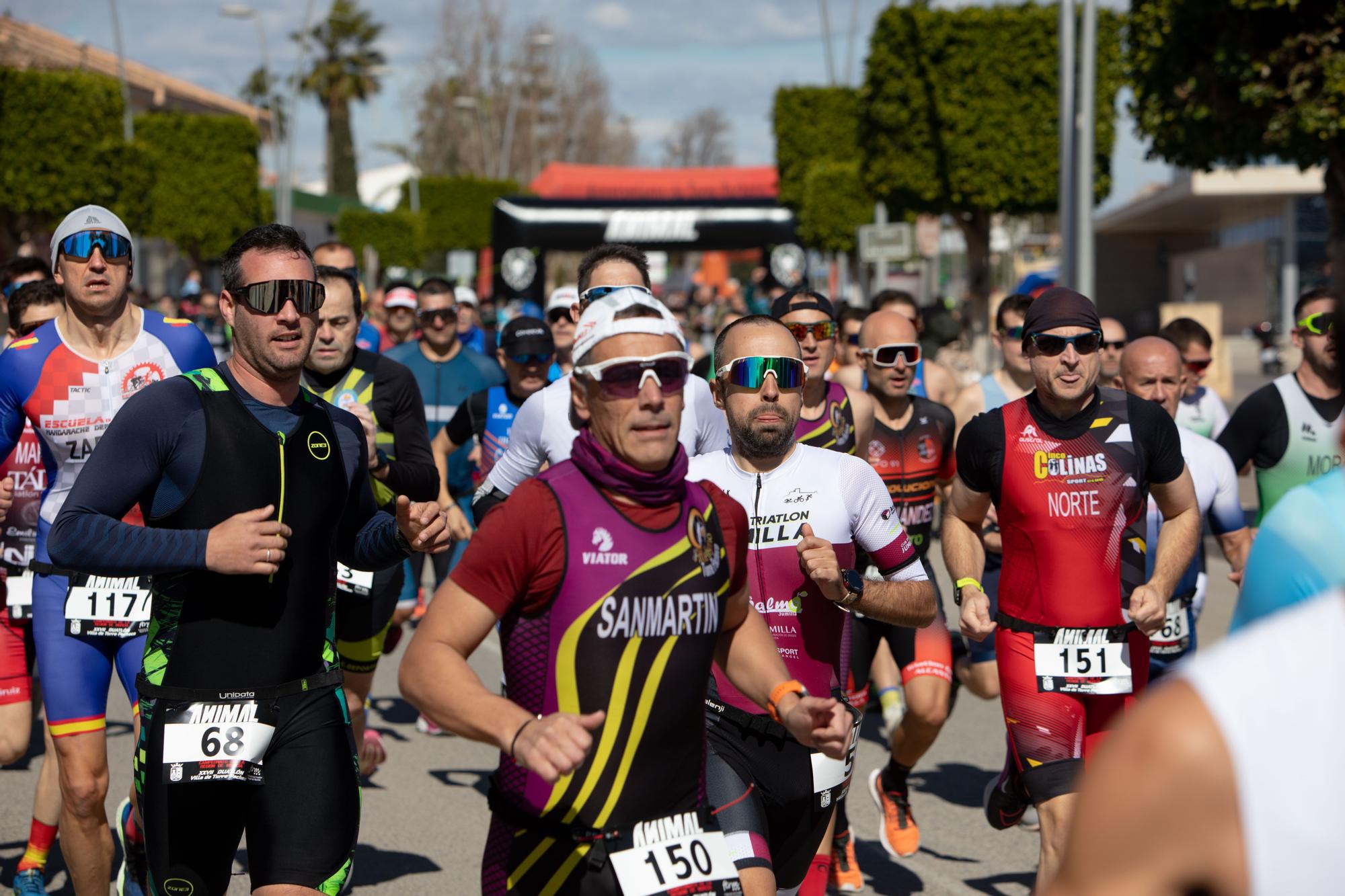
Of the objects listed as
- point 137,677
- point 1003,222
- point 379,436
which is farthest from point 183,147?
point 137,677

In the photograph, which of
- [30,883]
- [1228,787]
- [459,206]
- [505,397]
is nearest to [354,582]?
[30,883]

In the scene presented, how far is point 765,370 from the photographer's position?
475 centimetres

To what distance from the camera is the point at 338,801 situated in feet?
13.4

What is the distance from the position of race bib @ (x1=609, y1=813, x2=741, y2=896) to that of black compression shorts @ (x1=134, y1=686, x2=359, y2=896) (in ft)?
4.02

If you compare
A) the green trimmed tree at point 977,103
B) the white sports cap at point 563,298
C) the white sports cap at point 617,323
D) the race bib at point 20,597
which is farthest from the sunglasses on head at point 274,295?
the green trimmed tree at point 977,103

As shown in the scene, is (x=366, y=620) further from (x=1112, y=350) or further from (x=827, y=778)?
(x=1112, y=350)

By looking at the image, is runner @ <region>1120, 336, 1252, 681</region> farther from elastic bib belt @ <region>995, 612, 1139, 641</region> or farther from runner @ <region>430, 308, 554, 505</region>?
runner @ <region>430, 308, 554, 505</region>

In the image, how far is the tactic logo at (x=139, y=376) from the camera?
17.8ft

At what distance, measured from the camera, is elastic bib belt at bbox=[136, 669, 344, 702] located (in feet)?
13.3

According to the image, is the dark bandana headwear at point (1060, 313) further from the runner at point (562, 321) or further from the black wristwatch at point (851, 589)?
the runner at point (562, 321)

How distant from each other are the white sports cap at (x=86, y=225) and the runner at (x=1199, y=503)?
411 cm

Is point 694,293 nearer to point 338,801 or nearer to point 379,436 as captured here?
point 379,436

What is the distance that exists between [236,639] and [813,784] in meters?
1.81

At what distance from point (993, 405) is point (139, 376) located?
4535 mm
